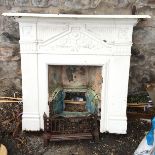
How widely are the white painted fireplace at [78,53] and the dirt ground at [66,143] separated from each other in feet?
0.42

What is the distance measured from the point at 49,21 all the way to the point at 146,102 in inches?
65.1

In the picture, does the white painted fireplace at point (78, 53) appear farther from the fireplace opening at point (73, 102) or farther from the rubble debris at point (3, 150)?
the rubble debris at point (3, 150)

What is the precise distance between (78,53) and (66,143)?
1.02m

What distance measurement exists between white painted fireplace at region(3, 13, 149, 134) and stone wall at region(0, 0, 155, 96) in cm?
42

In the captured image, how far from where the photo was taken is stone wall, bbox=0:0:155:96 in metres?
3.72

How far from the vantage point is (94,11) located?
3742 mm

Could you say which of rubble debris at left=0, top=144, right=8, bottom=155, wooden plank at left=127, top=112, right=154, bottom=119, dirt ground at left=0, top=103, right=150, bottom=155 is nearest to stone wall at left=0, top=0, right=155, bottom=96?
wooden plank at left=127, top=112, right=154, bottom=119

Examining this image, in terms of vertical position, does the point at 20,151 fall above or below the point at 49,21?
below

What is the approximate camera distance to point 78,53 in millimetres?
3492

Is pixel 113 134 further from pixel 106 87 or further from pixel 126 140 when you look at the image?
pixel 106 87

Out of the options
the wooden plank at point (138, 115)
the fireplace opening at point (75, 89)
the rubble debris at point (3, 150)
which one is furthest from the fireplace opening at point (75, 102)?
the rubble debris at point (3, 150)

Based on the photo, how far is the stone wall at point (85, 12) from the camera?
3.72 meters

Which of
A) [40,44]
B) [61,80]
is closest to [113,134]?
[61,80]

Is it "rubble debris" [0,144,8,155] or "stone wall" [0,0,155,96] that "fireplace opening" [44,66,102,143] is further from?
"stone wall" [0,0,155,96]
